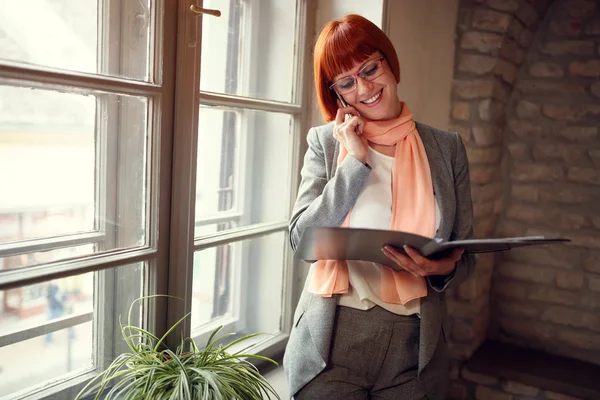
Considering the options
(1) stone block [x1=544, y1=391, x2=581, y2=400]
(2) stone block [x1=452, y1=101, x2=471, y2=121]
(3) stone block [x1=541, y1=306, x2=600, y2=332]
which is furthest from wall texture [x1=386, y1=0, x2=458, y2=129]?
(1) stone block [x1=544, y1=391, x2=581, y2=400]

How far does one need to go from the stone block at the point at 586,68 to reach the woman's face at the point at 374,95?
6.22 feet

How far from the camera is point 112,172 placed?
1.56 m

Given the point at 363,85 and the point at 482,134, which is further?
the point at 482,134

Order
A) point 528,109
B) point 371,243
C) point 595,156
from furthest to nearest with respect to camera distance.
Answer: point 528,109
point 595,156
point 371,243

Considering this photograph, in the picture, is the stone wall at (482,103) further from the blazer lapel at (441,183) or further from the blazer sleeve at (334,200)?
the blazer sleeve at (334,200)

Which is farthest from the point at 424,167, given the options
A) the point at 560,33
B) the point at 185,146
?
the point at 560,33

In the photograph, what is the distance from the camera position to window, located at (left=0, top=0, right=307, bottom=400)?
133 cm

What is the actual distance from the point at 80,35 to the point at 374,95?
733 millimetres

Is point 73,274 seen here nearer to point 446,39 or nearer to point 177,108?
point 177,108

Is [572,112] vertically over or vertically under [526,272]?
over

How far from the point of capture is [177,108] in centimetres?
165

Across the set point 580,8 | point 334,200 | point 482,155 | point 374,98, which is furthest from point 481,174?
point 334,200

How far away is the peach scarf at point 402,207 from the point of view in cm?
145

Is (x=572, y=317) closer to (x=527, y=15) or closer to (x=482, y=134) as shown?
(x=482, y=134)
